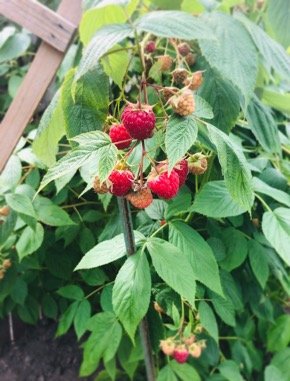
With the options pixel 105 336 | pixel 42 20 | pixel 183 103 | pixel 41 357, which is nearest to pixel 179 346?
pixel 105 336

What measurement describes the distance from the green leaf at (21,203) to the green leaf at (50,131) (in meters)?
0.21

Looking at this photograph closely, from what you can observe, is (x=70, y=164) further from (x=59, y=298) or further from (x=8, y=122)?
(x=59, y=298)

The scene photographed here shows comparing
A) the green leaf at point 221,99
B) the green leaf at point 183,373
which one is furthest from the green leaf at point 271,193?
the green leaf at point 183,373

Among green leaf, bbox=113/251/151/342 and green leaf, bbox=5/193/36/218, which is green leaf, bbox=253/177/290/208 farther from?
green leaf, bbox=5/193/36/218

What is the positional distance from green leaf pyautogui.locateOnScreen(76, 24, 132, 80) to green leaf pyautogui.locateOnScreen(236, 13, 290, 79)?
212 mm

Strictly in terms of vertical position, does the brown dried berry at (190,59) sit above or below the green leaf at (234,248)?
above

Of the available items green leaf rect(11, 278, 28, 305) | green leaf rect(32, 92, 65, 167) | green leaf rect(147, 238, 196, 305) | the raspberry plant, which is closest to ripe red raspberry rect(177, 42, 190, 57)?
the raspberry plant

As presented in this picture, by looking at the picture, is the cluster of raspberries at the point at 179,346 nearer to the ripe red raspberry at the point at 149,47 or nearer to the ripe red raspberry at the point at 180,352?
the ripe red raspberry at the point at 180,352

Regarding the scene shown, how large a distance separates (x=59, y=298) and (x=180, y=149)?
1.07 m

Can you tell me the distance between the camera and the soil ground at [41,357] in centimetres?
150

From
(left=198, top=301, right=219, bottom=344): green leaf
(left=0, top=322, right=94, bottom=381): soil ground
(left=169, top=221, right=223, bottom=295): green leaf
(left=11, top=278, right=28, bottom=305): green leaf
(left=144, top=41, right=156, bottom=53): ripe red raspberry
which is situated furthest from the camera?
(left=0, top=322, right=94, bottom=381): soil ground

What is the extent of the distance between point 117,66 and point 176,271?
0.28 m

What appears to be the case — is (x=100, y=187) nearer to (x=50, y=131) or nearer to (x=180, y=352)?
(x=50, y=131)

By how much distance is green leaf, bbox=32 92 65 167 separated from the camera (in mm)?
568
